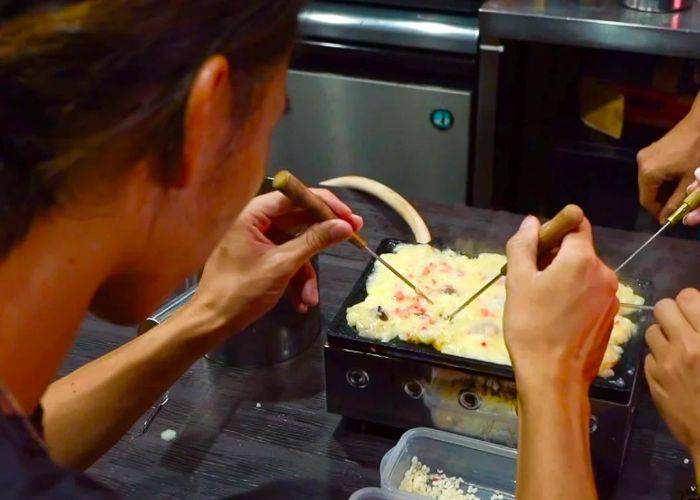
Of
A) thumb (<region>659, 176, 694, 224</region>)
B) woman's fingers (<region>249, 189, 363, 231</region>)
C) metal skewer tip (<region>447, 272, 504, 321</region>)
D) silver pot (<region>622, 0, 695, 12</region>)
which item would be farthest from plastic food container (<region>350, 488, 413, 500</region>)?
silver pot (<region>622, 0, 695, 12</region>)

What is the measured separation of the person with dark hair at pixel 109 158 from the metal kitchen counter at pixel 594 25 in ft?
5.09

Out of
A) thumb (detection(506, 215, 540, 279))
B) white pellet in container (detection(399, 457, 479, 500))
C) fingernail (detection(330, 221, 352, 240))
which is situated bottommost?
white pellet in container (detection(399, 457, 479, 500))

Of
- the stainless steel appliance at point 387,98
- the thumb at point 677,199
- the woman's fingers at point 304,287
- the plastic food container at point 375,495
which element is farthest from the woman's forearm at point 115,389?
the stainless steel appliance at point 387,98

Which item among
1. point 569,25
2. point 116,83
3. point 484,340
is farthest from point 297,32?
point 569,25

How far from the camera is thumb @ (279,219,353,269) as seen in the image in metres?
1.08

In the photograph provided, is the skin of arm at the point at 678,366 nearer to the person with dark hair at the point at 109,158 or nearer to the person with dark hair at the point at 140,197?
the person with dark hair at the point at 140,197

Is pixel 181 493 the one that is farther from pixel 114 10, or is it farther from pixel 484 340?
pixel 114 10

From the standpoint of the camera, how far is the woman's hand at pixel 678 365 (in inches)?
37.1

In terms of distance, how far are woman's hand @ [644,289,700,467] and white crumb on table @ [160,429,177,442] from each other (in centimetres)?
61

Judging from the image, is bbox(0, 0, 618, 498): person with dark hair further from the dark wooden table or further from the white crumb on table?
the white crumb on table

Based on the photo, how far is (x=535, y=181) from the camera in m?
2.54

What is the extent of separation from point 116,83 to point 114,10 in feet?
0.16

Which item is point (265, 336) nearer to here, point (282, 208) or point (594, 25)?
point (282, 208)

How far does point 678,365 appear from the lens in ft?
3.17
